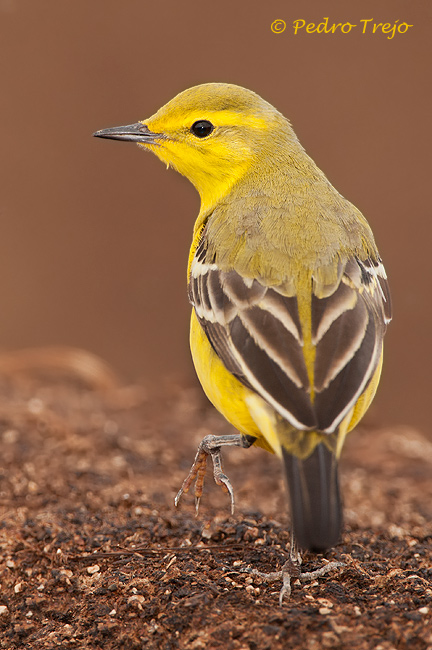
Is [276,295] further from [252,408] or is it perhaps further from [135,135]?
[135,135]

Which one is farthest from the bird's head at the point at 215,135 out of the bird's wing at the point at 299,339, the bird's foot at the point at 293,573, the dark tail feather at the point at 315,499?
the bird's foot at the point at 293,573

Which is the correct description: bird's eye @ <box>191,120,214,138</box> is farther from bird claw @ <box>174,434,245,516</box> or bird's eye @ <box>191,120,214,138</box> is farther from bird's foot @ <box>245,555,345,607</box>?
bird's foot @ <box>245,555,345,607</box>

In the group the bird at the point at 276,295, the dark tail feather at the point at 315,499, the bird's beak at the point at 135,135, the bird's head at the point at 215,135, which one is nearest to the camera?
the dark tail feather at the point at 315,499

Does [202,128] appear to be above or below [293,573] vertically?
above

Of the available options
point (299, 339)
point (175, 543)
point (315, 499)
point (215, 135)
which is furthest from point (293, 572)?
point (215, 135)

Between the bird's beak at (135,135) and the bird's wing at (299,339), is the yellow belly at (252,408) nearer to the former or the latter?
the bird's wing at (299,339)

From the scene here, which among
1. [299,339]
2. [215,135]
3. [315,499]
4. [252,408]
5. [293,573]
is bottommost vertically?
[293,573]

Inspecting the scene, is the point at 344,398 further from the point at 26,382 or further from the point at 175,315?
the point at 175,315
